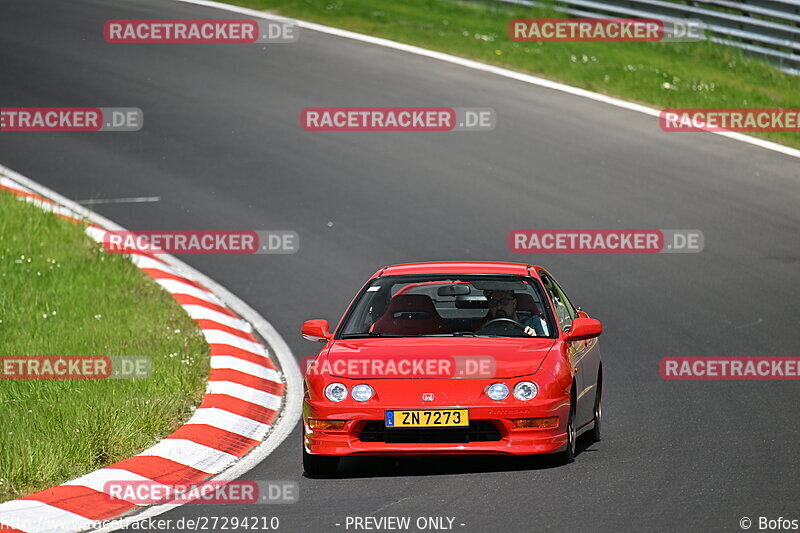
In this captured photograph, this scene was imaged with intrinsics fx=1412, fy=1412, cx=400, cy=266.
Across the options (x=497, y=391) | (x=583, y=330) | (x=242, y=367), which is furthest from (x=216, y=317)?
(x=497, y=391)

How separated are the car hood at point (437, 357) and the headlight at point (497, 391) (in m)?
0.08

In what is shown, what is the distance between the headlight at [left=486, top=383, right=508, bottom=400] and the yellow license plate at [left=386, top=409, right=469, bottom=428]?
213mm

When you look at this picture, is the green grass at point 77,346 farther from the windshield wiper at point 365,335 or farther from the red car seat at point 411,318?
the red car seat at point 411,318

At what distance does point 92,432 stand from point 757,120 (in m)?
14.1

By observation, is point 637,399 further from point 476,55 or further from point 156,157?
point 476,55

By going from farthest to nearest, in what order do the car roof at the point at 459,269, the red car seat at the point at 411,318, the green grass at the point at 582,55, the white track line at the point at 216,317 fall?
the green grass at the point at 582,55, the white track line at the point at 216,317, the car roof at the point at 459,269, the red car seat at the point at 411,318

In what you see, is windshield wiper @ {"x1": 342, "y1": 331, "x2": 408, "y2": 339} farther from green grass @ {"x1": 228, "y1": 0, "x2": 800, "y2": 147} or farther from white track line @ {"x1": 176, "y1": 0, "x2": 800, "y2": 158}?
green grass @ {"x1": 228, "y1": 0, "x2": 800, "y2": 147}

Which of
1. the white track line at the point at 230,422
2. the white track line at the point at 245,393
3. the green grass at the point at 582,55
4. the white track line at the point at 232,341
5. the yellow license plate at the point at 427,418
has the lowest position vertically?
the white track line at the point at 232,341

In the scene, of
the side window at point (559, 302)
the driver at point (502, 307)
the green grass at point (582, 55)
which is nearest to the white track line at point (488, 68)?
the green grass at point (582, 55)

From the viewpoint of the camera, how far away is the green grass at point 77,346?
9844 mm

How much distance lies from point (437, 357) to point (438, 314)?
112 centimetres

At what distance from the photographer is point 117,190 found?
62.8ft

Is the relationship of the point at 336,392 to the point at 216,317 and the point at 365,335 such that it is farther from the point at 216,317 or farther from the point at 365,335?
the point at 216,317

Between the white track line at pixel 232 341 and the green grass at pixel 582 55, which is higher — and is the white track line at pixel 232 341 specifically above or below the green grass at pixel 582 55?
below
